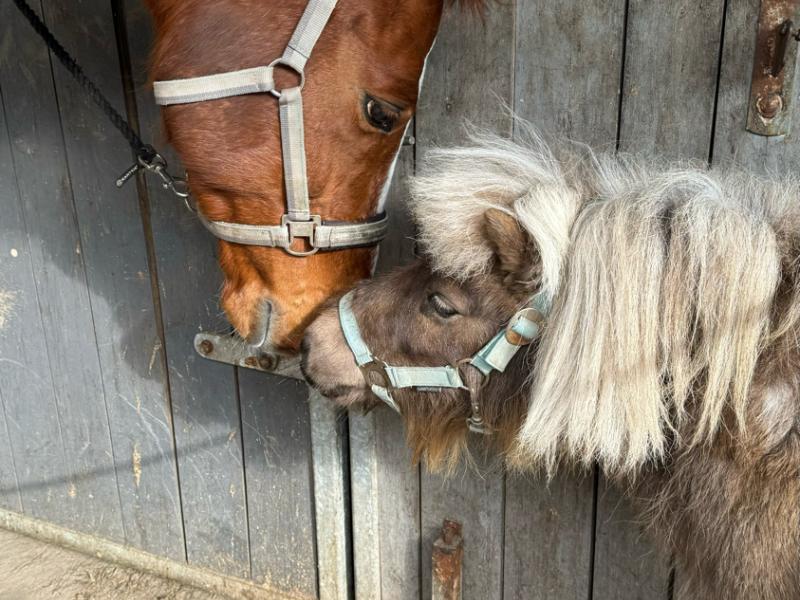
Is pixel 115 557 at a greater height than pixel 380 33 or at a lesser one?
lesser

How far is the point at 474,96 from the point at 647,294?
761 mm

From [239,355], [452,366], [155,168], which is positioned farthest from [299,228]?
[239,355]

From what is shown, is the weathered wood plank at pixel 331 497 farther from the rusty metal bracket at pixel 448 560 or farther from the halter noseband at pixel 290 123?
the halter noseband at pixel 290 123

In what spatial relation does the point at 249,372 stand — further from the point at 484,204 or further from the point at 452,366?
the point at 484,204

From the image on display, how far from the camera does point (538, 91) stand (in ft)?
5.06

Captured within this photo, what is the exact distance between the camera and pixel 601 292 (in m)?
1.07

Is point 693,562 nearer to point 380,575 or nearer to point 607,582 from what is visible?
point 607,582

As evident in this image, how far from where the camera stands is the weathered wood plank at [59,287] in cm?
215

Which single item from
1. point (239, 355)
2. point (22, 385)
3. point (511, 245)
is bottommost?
point (22, 385)

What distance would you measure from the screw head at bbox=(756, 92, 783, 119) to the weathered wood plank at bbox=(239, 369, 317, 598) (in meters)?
1.45

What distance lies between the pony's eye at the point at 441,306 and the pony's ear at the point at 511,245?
0.44 ft

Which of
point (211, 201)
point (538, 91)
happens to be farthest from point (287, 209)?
point (538, 91)

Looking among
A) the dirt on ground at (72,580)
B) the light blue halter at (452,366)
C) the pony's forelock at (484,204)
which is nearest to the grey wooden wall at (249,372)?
the dirt on ground at (72,580)

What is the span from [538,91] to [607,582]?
51.2 inches
